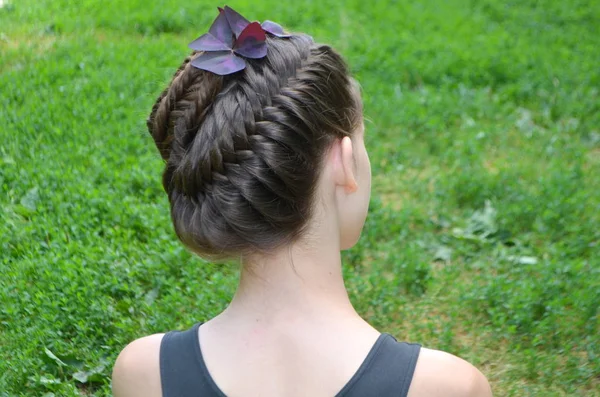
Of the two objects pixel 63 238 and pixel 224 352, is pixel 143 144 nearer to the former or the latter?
pixel 63 238

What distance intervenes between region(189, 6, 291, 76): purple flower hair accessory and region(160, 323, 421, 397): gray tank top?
64cm

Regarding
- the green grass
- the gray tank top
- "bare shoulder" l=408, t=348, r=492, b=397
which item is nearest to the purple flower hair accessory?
the gray tank top

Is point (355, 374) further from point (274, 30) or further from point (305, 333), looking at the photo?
point (274, 30)

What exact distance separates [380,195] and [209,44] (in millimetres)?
2878

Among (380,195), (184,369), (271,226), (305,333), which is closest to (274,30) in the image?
(271,226)

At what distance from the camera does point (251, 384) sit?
6.62 ft

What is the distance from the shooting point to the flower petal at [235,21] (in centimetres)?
212

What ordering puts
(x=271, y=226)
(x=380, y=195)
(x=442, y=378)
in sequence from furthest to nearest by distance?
1. (x=380, y=195)
2. (x=271, y=226)
3. (x=442, y=378)

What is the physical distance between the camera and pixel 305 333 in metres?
2.03

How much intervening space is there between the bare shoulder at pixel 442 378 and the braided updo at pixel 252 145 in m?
0.43

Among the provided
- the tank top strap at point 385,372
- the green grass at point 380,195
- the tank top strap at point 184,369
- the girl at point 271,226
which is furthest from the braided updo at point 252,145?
the green grass at point 380,195

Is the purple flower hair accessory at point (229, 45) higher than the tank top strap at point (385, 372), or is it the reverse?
the purple flower hair accessory at point (229, 45)

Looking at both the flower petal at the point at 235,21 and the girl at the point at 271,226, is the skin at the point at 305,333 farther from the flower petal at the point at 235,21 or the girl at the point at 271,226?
the flower petal at the point at 235,21

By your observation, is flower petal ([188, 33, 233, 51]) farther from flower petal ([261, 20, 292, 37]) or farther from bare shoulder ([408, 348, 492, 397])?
bare shoulder ([408, 348, 492, 397])
